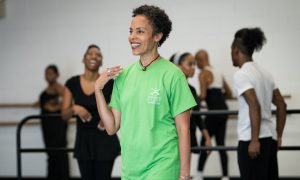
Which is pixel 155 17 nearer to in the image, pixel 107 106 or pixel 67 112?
pixel 107 106

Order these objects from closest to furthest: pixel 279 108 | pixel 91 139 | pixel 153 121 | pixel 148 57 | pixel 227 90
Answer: pixel 153 121 < pixel 148 57 < pixel 279 108 < pixel 91 139 < pixel 227 90

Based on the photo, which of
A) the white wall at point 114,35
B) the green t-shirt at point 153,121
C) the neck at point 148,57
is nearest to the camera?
the green t-shirt at point 153,121

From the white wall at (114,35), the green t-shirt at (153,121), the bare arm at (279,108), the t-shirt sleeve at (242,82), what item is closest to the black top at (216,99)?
the white wall at (114,35)

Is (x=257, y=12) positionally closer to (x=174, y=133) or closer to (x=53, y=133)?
(x=53, y=133)

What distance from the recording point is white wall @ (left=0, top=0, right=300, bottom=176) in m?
5.83

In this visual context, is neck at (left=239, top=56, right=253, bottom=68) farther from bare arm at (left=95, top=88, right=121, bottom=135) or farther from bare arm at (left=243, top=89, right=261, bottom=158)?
bare arm at (left=95, top=88, right=121, bottom=135)

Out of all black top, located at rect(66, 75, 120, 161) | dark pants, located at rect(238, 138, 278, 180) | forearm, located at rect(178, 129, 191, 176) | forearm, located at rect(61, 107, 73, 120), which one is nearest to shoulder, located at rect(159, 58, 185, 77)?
forearm, located at rect(178, 129, 191, 176)

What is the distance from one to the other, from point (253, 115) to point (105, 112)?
1.13m

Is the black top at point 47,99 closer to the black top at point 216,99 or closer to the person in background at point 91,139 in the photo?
the black top at point 216,99

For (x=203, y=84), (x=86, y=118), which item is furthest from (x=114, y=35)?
(x=86, y=118)

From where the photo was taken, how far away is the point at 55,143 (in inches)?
243

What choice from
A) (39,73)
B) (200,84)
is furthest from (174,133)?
(39,73)

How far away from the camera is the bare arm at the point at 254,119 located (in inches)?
127

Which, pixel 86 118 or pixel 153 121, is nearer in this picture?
pixel 153 121
